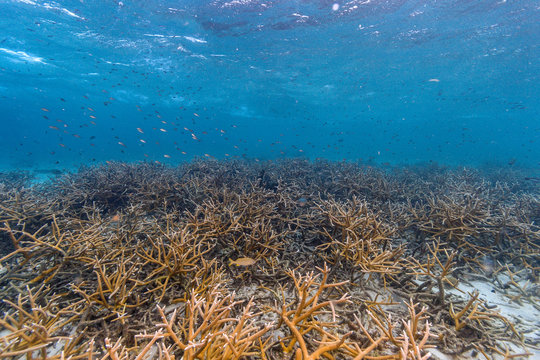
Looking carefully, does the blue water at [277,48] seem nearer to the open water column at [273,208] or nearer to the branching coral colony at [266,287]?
the open water column at [273,208]

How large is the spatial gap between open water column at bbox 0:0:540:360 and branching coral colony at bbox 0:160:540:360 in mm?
38

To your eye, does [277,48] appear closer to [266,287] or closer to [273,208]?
[273,208]

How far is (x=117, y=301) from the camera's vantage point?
2.60 m

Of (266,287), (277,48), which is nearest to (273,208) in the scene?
(266,287)

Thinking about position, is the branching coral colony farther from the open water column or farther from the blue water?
the blue water

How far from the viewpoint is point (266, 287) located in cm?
330

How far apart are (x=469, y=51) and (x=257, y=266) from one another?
25.5 metres

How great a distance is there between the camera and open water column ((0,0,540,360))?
7.85 feet

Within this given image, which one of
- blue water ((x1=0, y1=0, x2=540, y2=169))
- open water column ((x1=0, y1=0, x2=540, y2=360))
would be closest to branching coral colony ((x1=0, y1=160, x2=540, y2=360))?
open water column ((x1=0, y1=0, x2=540, y2=360))

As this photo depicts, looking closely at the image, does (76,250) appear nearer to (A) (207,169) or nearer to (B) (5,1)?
(A) (207,169)

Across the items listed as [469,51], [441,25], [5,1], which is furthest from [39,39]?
[469,51]

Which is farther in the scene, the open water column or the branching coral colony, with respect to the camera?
the open water column

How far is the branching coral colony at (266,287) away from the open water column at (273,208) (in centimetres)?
4

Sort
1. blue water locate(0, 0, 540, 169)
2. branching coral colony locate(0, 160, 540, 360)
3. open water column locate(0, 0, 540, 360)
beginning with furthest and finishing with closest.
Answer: blue water locate(0, 0, 540, 169) < open water column locate(0, 0, 540, 360) < branching coral colony locate(0, 160, 540, 360)
